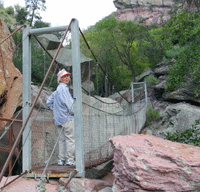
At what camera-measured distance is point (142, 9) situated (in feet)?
114

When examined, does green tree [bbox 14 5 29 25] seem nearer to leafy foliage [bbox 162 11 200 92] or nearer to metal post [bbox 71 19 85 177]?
leafy foliage [bbox 162 11 200 92]

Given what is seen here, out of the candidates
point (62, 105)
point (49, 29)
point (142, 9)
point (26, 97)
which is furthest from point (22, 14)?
point (62, 105)

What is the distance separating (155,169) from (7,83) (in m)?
2.30

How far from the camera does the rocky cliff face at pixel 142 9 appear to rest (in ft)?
112

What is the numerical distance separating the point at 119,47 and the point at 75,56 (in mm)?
14509

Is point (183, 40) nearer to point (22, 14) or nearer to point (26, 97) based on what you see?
point (26, 97)

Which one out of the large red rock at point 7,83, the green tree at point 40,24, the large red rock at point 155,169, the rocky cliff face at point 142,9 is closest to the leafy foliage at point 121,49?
the green tree at point 40,24

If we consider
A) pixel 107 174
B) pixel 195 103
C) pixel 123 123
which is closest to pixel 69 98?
pixel 123 123

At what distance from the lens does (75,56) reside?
7.17ft

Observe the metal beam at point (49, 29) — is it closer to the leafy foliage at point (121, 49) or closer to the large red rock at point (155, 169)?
the large red rock at point (155, 169)

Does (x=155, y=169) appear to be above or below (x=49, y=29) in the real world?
below

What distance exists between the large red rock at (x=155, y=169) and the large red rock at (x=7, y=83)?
188 centimetres

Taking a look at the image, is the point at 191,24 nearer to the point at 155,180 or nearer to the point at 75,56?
the point at 75,56

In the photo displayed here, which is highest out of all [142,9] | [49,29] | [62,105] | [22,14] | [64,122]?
[142,9]
